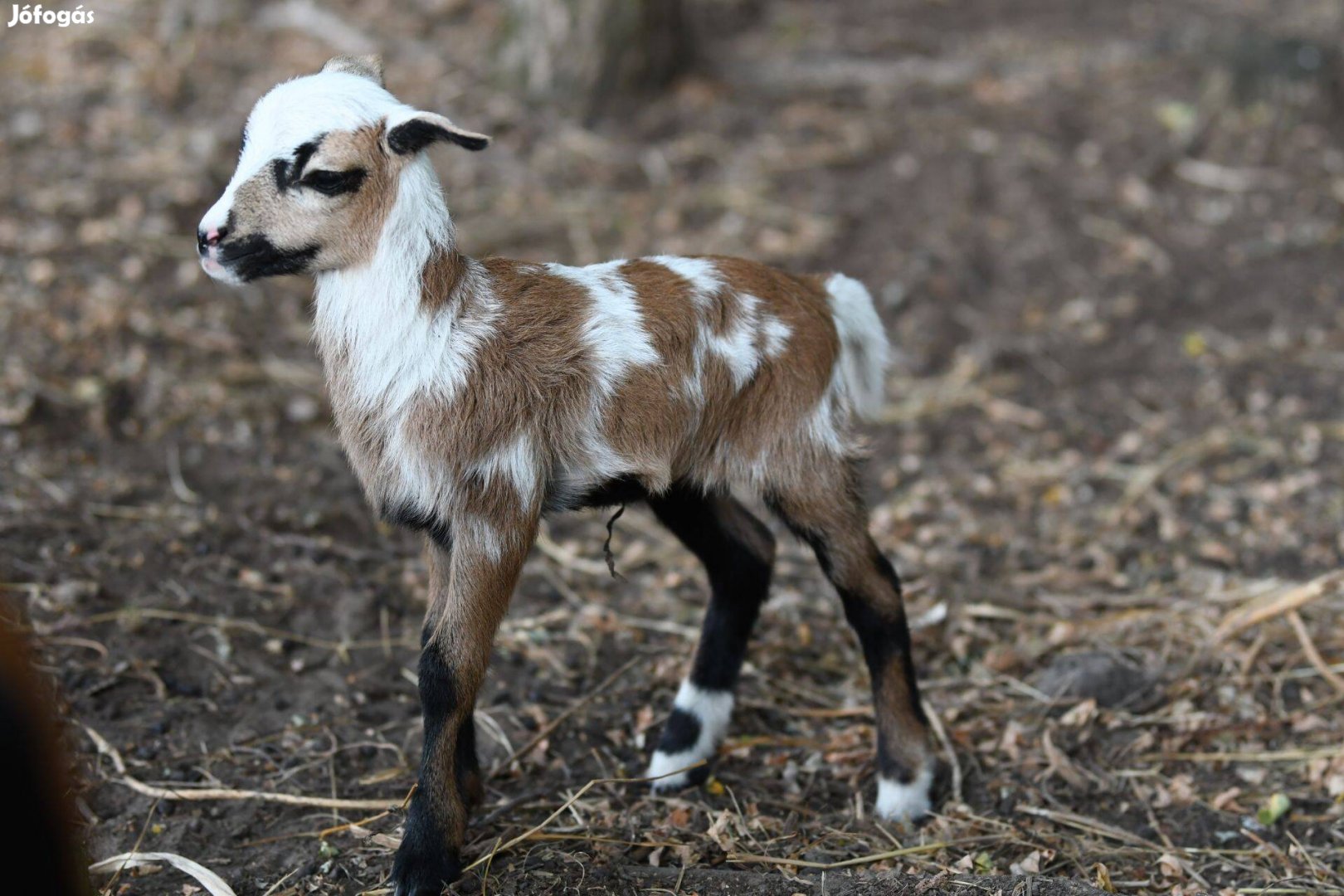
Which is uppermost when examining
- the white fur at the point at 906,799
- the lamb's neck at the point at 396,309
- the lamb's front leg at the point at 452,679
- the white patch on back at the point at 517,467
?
the lamb's neck at the point at 396,309

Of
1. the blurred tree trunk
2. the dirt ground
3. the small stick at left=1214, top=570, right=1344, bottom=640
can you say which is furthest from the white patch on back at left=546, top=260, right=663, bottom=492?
the blurred tree trunk

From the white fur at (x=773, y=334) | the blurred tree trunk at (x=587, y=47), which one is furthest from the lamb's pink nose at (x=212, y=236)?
the blurred tree trunk at (x=587, y=47)

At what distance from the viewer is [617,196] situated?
8492 millimetres

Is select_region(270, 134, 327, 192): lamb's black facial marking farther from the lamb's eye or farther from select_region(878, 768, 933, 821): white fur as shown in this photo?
select_region(878, 768, 933, 821): white fur

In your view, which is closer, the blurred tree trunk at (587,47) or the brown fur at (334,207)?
the brown fur at (334,207)

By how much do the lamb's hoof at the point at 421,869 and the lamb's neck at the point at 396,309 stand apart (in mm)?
1211

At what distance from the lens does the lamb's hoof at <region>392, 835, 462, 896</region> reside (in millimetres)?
3629

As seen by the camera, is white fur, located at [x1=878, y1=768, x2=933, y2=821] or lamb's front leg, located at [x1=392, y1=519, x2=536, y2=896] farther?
white fur, located at [x1=878, y1=768, x2=933, y2=821]

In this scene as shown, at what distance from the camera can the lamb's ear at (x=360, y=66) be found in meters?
3.73

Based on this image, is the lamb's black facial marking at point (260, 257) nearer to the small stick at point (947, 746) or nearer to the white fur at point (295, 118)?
the white fur at point (295, 118)

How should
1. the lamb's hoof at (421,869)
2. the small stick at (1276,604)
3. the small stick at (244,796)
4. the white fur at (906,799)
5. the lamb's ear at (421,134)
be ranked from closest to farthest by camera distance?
the lamb's ear at (421,134) < the lamb's hoof at (421,869) < the small stick at (244,796) < the white fur at (906,799) < the small stick at (1276,604)

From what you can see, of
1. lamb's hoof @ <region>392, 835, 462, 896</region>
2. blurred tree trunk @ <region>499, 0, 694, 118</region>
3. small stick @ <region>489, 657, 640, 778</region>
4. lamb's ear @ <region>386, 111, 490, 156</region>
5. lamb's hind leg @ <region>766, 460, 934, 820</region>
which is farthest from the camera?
blurred tree trunk @ <region>499, 0, 694, 118</region>

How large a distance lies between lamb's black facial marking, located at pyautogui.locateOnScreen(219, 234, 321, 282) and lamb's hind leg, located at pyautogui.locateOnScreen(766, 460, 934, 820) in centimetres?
149

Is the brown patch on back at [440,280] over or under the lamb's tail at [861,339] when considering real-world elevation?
over
